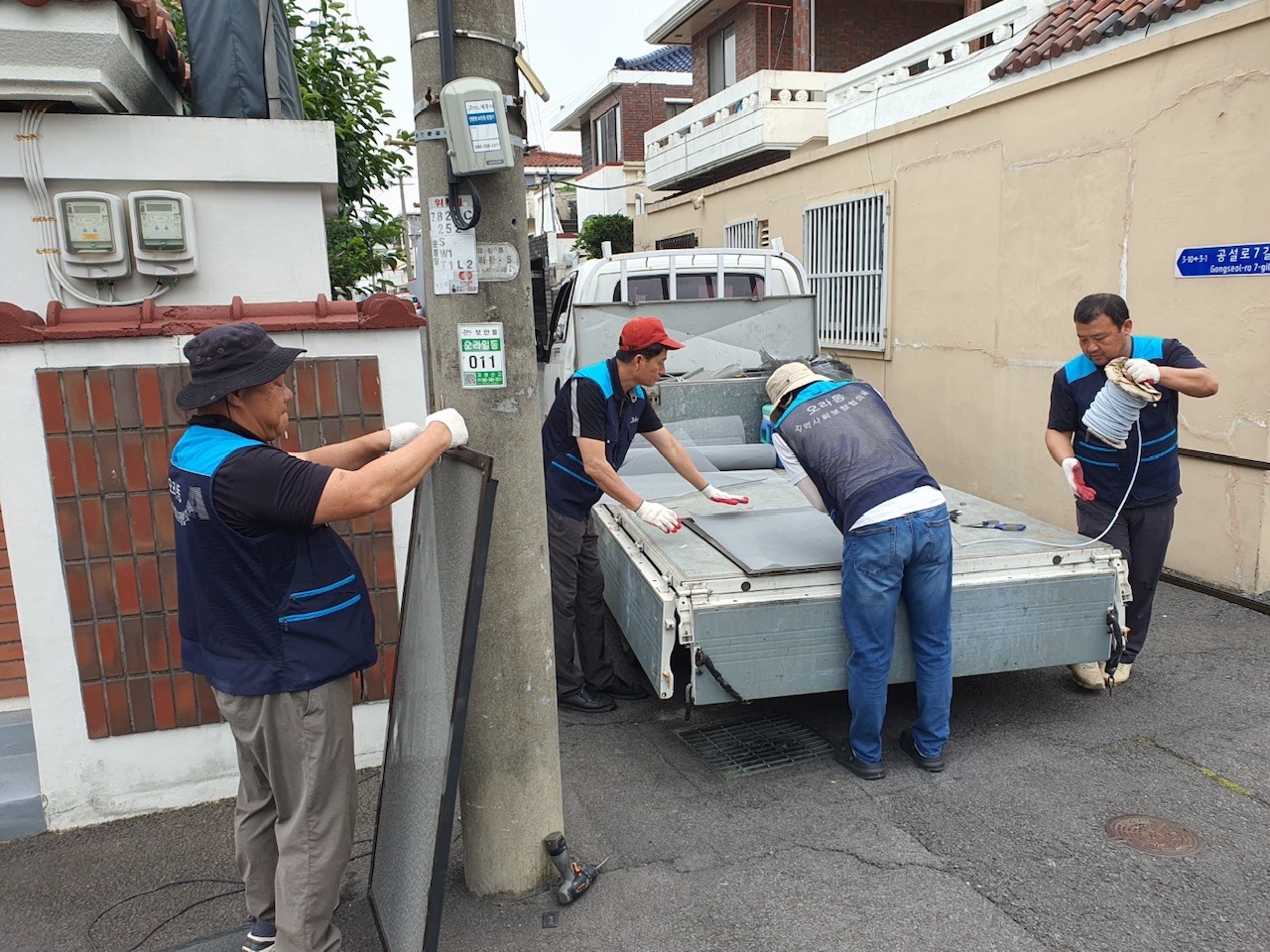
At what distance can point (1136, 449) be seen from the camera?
420 centimetres

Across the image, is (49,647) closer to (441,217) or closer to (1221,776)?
(441,217)

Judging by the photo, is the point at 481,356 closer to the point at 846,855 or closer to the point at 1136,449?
the point at 846,855

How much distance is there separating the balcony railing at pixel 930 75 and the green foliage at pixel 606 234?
13.8 metres

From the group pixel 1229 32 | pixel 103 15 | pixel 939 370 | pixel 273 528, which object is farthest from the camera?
pixel 939 370

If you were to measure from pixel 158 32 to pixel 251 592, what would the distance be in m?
3.77

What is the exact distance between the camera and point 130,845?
3336mm

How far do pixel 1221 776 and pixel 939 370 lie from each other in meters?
5.43

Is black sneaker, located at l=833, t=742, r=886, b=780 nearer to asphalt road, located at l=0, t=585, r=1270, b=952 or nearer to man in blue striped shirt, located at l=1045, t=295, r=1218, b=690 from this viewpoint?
asphalt road, located at l=0, t=585, r=1270, b=952

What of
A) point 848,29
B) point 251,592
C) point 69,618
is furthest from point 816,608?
point 848,29

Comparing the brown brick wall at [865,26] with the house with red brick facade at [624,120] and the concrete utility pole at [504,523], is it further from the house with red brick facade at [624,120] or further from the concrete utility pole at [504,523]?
the concrete utility pole at [504,523]

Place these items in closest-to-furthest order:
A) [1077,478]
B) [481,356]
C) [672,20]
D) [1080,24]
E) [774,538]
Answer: [481,356], [774,538], [1077,478], [1080,24], [672,20]

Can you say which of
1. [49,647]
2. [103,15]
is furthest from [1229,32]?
[49,647]

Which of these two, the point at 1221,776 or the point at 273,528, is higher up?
the point at 273,528

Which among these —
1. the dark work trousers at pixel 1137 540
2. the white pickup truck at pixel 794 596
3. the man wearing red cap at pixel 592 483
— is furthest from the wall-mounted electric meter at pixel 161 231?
the dark work trousers at pixel 1137 540
